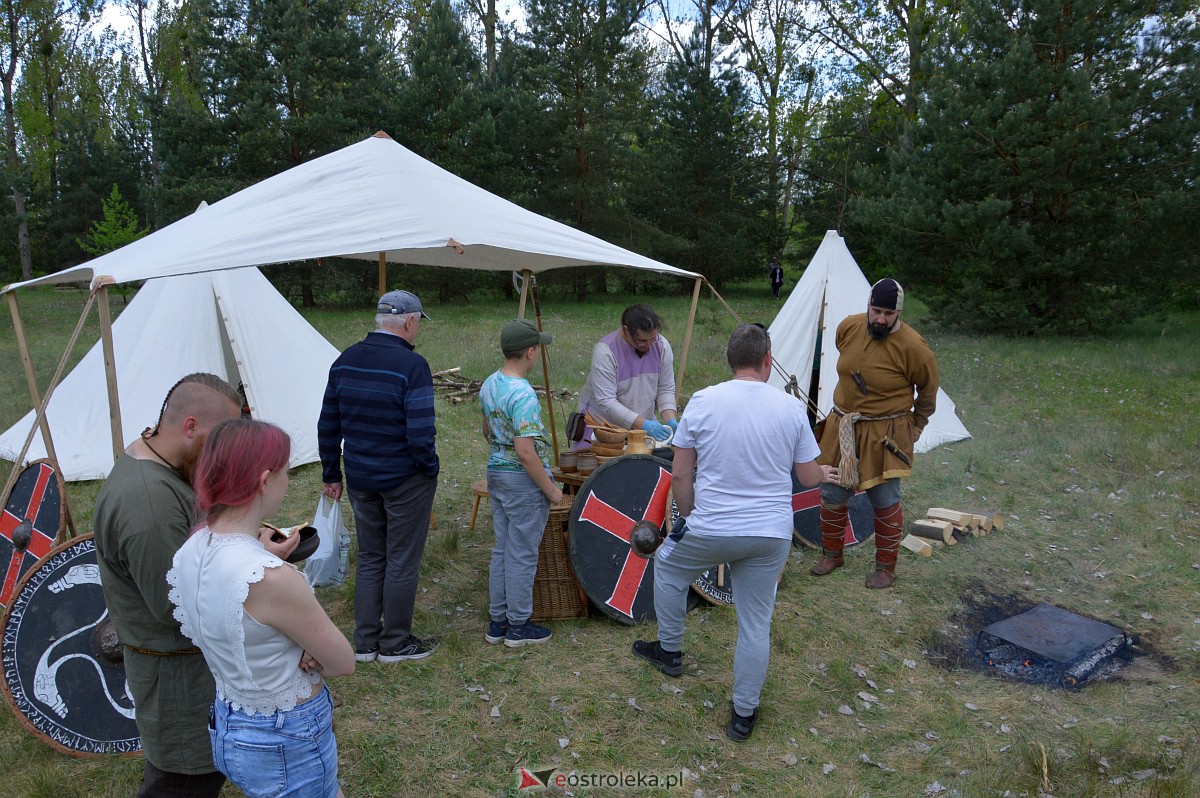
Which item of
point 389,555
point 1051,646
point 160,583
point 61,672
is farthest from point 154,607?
point 1051,646

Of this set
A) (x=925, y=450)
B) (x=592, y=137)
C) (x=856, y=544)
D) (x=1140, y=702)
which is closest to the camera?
(x=1140, y=702)

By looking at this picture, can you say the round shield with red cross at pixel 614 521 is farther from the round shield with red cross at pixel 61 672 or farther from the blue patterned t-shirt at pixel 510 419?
the round shield with red cross at pixel 61 672

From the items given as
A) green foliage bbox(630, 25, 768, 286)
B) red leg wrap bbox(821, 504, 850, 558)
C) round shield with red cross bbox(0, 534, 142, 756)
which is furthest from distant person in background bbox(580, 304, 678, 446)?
green foliage bbox(630, 25, 768, 286)

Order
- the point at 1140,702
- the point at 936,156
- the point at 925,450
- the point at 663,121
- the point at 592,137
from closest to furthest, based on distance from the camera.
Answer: the point at 1140,702
the point at 925,450
the point at 936,156
the point at 592,137
the point at 663,121

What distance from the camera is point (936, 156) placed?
545 inches

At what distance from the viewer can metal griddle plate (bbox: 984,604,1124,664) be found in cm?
383

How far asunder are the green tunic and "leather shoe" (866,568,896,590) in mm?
3736

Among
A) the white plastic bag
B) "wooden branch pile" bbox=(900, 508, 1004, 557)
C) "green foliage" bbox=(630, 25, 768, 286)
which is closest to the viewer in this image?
the white plastic bag

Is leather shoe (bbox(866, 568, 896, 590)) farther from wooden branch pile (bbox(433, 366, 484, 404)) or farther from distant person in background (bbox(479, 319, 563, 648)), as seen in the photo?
wooden branch pile (bbox(433, 366, 484, 404))

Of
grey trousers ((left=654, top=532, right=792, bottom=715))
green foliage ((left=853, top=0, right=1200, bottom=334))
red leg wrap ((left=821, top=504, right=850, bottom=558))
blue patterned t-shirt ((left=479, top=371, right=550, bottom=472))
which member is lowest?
red leg wrap ((left=821, top=504, right=850, bottom=558))

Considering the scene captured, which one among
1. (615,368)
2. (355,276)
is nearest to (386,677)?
(615,368)

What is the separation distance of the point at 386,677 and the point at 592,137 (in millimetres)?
19170

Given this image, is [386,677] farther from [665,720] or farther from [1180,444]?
[1180,444]

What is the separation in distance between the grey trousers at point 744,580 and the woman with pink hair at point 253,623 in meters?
1.54
